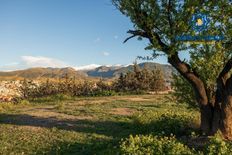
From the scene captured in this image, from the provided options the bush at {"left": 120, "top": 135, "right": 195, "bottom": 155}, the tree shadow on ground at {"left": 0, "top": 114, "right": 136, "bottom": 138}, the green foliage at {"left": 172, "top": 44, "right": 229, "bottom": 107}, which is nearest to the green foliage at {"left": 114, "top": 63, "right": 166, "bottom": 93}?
the tree shadow on ground at {"left": 0, "top": 114, "right": 136, "bottom": 138}

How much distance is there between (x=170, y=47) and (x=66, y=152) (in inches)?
191

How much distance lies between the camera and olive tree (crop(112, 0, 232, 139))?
46.7ft

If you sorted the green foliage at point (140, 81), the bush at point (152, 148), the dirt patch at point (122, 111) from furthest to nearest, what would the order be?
1. the green foliage at point (140, 81)
2. the dirt patch at point (122, 111)
3. the bush at point (152, 148)

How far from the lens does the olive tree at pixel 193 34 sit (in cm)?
1423

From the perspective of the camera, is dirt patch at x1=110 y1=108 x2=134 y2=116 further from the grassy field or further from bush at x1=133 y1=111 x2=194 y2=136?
bush at x1=133 y1=111 x2=194 y2=136

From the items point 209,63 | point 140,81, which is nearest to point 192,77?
point 209,63

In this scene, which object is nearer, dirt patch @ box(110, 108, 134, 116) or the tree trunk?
the tree trunk

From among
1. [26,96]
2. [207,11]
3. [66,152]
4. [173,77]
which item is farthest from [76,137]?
[26,96]

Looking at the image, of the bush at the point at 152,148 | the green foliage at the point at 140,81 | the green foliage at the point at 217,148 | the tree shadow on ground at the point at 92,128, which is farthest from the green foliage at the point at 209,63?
the green foliage at the point at 140,81

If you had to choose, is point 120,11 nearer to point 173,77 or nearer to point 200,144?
point 173,77

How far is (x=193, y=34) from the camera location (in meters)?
13.9

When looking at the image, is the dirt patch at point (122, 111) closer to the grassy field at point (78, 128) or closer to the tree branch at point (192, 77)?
the grassy field at point (78, 128)

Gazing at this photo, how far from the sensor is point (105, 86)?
41.8 meters

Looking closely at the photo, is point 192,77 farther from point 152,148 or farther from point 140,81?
point 140,81
